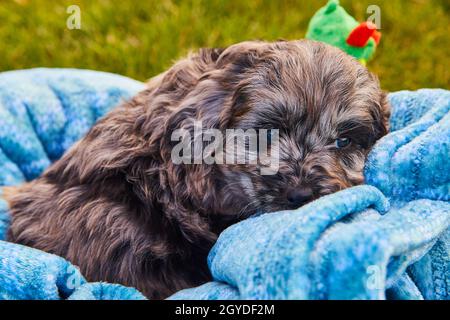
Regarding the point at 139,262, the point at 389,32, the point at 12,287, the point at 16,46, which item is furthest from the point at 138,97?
the point at 389,32

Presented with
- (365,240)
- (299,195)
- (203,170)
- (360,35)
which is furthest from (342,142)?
(365,240)

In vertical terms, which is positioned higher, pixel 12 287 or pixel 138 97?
pixel 138 97

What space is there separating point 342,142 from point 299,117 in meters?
0.32

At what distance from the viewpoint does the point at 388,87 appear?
569cm

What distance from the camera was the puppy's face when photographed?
3.01 meters

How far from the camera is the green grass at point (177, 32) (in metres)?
5.78

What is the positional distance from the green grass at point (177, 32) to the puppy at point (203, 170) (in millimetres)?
2380

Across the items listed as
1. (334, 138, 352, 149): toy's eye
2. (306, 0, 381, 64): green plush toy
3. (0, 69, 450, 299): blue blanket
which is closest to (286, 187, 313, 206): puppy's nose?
(0, 69, 450, 299): blue blanket

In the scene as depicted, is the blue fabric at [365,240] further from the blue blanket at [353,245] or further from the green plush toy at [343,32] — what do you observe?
the green plush toy at [343,32]

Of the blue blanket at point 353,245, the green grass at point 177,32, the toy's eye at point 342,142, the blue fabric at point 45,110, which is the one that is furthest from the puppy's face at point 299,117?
the green grass at point 177,32

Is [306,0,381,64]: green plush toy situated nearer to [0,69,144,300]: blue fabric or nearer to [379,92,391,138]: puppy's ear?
[379,92,391,138]: puppy's ear

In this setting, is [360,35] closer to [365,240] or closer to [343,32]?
[343,32]

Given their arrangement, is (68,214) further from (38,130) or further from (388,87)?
(388,87)

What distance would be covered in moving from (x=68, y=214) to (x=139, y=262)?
480 millimetres
